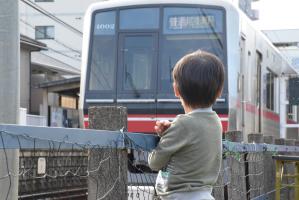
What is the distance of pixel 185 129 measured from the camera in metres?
3.01

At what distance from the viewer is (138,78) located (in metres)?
10.3

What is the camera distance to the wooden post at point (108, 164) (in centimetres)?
340

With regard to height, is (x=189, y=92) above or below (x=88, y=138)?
above

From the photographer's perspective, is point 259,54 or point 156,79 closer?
point 156,79

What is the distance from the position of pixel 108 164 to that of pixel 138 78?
688 cm

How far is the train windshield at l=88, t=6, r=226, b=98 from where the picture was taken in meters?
10.1

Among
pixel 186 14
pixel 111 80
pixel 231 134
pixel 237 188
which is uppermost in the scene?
pixel 186 14

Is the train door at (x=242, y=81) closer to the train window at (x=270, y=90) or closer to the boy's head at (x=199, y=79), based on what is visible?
the train window at (x=270, y=90)

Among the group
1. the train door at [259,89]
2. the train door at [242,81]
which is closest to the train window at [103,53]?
the train door at [242,81]

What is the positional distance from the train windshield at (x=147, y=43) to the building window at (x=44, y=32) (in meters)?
40.8

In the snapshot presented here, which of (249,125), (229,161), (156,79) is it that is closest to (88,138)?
(229,161)

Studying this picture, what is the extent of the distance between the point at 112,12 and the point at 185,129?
7.72 metres

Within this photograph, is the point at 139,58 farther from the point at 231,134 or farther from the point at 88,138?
the point at 88,138

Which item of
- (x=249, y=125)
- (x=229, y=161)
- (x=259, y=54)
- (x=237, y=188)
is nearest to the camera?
(x=229, y=161)
